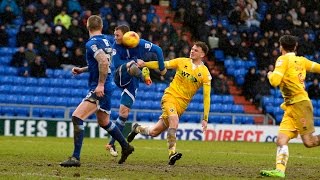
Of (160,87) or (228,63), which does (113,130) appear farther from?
(228,63)

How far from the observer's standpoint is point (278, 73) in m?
11.4

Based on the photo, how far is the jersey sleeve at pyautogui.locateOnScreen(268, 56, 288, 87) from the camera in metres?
11.2

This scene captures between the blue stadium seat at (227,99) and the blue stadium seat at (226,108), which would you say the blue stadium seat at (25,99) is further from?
the blue stadium seat at (227,99)

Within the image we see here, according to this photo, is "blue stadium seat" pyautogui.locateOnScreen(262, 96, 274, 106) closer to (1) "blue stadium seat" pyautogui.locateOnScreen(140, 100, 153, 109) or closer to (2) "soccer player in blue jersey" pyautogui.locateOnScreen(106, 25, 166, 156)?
(1) "blue stadium seat" pyautogui.locateOnScreen(140, 100, 153, 109)

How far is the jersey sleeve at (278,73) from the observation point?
11.2 m

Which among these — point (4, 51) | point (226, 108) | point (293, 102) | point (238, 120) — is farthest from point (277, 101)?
point (293, 102)

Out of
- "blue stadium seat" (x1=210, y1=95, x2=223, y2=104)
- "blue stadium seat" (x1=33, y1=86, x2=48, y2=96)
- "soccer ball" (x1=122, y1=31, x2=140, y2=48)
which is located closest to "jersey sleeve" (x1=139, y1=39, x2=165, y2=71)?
"soccer ball" (x1=122, y1=31, x2=140, y2=48)

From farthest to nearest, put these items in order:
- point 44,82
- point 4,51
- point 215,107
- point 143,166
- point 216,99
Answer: point 216,99 → point 215,107 → point 4,51 → point 44,82 → point 143,166

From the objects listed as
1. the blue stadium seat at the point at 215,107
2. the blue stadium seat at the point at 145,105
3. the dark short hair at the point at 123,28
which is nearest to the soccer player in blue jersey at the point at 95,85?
the dark short hair at the point at 123,28

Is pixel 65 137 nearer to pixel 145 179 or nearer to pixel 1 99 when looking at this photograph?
pixel 1 99

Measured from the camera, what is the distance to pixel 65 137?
25281mm

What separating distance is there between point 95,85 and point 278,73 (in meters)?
3.06

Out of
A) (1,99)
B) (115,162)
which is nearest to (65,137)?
A: (1,99)

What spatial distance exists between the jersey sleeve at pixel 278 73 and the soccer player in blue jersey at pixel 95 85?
2.63m
